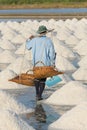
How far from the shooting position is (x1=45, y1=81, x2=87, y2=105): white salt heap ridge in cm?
1233

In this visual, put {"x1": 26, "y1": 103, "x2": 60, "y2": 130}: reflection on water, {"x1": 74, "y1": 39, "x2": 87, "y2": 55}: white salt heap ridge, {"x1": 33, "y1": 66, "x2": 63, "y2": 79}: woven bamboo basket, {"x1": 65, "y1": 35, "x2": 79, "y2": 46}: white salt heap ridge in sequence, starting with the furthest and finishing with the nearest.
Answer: {"x1": 65, "y1": 35, "x2": 79, "y2": 46}: white salt heap ridge
{"x1": 74, "y1": 39, "x2": 87, "y2": 55}: white salt heap ridge
{"x1": 33, "y1": 66, "x2": 63, "y2": 79}: woven bamboo basket
{"x1": 26, "y1": 103, "x2": 60, "y2": 130}: reflection on water

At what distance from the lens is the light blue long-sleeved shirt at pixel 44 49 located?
11836 mm

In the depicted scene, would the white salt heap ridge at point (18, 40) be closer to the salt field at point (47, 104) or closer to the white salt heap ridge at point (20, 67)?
the salt field at point (47, 104)

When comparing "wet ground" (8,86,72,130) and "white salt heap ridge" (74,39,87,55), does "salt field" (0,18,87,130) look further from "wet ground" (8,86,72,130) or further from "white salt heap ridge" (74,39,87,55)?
"white salt heap ridge" (74,39,87,55)

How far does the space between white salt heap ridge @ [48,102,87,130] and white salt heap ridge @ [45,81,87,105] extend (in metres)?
1.93

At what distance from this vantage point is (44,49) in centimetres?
1186

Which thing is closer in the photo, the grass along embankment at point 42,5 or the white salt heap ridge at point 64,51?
the white salt heap ridge at point 64,51

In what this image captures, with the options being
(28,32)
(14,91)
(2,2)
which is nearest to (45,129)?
(14,91)

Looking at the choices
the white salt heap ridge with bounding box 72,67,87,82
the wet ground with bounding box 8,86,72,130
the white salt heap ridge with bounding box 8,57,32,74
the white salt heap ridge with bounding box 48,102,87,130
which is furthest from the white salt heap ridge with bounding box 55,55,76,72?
the white salt heap ridge with bounding box 48,102,87,130

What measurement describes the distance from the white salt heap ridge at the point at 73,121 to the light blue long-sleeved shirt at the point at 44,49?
69.3 inches

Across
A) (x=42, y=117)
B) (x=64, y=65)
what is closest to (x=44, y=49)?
(x=42, y=117)

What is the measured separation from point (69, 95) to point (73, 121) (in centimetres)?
237

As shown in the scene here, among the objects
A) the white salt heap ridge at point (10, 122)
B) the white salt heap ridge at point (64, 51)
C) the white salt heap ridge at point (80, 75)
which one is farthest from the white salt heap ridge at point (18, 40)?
the white salt heap ridge at point (10, 122)

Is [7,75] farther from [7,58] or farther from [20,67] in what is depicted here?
[7,58]
